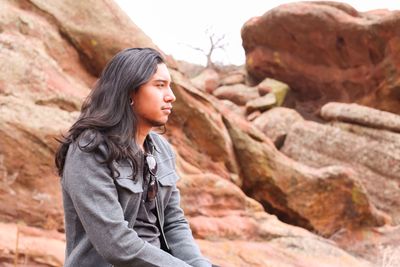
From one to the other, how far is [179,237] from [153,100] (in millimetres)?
693

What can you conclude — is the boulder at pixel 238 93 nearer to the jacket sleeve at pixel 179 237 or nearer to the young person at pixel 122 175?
the jacket sleeve at pixel 179 237

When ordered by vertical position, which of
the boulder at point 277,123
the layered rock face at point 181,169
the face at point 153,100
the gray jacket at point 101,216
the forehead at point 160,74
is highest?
the forehead at point 160,74

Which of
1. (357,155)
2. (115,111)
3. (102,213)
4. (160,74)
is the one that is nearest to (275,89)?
(357,155)

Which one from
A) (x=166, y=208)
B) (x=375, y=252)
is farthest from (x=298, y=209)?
(x=166, y=208)

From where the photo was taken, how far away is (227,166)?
9609 mm

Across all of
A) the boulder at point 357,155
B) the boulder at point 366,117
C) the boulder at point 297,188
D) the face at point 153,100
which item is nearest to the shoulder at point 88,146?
the face at point 153,100

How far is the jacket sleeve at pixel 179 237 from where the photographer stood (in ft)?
8.14

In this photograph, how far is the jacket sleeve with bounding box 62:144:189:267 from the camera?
205 cm

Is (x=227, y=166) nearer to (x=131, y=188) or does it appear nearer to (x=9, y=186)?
(x=9, y=186)

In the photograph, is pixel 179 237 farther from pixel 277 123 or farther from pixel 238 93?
pixel 238 93

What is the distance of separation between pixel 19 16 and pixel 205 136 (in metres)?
3.66

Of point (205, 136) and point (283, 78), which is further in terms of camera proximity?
point (283, 78)

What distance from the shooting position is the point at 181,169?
8.02 meters

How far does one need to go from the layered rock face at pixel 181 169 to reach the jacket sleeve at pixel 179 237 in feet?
9.51
